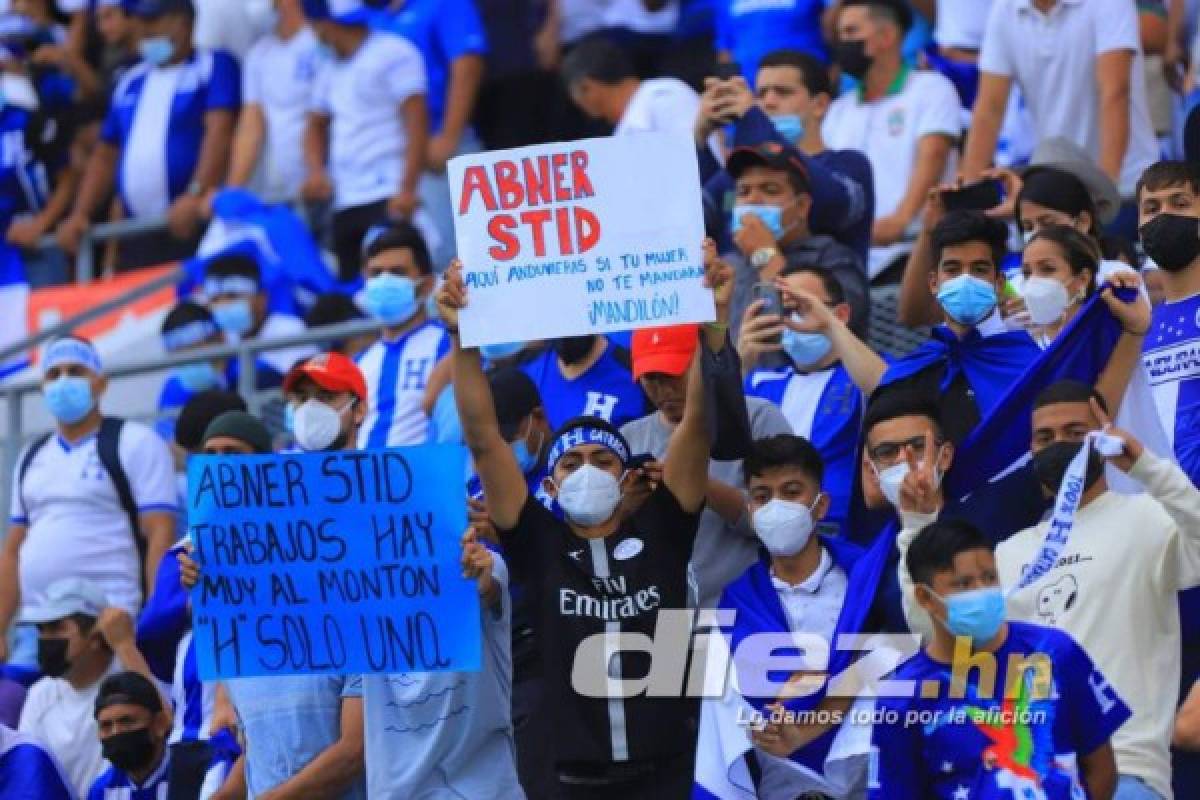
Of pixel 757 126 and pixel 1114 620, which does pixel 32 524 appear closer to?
pixel 757 126

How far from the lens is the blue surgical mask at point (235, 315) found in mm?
13641

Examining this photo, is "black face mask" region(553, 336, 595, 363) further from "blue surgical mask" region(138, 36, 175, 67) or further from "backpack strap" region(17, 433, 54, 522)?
→ "blue surgical mask" region(138, 36, 175, 67)

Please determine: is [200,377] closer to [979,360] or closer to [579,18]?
[579,18]

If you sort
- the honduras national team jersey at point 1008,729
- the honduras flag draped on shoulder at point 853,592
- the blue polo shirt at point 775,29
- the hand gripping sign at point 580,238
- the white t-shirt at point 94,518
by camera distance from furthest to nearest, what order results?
the blue polo shirt at point 775,29, the white t-shirt at point 94,518, the hand gripping sign at point 580,238, the honduras flag draped on shoulder at point 853,592, the honduras national team jersey at point 1008,729

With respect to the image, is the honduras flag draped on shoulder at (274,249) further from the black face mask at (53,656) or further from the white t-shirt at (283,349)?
the black face mask at (53,656)

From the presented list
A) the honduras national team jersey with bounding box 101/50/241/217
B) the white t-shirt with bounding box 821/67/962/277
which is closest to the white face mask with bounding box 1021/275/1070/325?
the white t-shirt with bounding box 821/67/962/277

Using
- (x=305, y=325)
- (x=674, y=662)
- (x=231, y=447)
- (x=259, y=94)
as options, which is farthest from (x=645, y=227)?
(x=259, y=94)

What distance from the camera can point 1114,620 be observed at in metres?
8.26

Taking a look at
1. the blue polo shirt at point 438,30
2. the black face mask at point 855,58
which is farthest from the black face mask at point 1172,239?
the blue polo shirt at point 438,30

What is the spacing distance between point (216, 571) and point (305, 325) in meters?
4.41

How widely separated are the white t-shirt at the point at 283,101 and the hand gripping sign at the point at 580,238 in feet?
19.6

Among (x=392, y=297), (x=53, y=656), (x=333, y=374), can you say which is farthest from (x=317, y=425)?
(x=53, y=656)

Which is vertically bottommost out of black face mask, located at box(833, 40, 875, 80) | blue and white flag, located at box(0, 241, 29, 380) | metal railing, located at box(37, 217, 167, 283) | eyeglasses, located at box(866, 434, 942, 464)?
blue and white flag, located at box(0, 241, 29, 380)

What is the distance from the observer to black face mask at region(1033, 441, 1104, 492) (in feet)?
27.2
